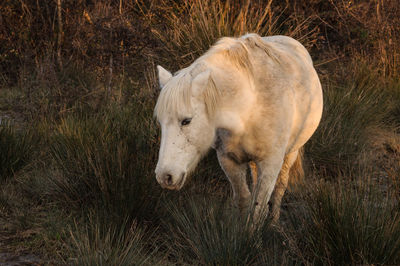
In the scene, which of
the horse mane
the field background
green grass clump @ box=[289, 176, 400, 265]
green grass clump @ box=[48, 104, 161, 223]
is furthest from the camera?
green grass clump @ box=[48, 104, 161, 223]

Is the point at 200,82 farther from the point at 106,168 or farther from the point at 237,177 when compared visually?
the point at 106,168

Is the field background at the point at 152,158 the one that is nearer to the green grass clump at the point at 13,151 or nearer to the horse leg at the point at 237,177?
the green grass clump at the point at 13,151

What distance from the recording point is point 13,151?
4.54 m

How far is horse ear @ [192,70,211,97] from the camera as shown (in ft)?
9.64

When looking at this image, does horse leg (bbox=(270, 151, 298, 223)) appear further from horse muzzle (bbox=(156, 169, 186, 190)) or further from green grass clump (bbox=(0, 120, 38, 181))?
green grass clump (bbox=(0, 120, 38, 181))

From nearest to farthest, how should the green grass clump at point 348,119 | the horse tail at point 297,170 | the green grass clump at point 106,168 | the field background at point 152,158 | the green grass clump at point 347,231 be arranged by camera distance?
the green grass clump at point 347,231 → the field background at point 152,158 → the green grass clump at point 106,168 → the horse tail at point 297,170 → the green grass clump at point 348,119

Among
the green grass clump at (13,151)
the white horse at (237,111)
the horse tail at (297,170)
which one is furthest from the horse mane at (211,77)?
the green grass clump at (13,151)

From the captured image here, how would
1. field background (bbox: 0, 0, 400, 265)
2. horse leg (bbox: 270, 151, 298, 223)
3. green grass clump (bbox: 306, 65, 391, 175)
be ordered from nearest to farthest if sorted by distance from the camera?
1. field background (bbox: 0, 0, 400, 265)
2. horse leg (bbox: 270, 151, 298, 223)
3. green grass clump (bbox: 306, 65, 391, 175)

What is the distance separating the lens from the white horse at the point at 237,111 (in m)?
2.93

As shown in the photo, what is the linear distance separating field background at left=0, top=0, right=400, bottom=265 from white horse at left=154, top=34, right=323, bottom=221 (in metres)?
0.30

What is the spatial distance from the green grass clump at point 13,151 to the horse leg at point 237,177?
6.55ft

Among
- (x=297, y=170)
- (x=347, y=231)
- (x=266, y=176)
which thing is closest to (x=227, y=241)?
(x=347, y=231)

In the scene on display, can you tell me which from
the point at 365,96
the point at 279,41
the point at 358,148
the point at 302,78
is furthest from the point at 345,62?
the point at 302,78

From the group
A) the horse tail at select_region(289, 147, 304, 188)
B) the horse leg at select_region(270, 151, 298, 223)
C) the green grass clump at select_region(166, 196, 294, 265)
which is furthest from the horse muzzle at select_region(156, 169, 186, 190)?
the horse tail at select_region(289, 147, 304, 188)
